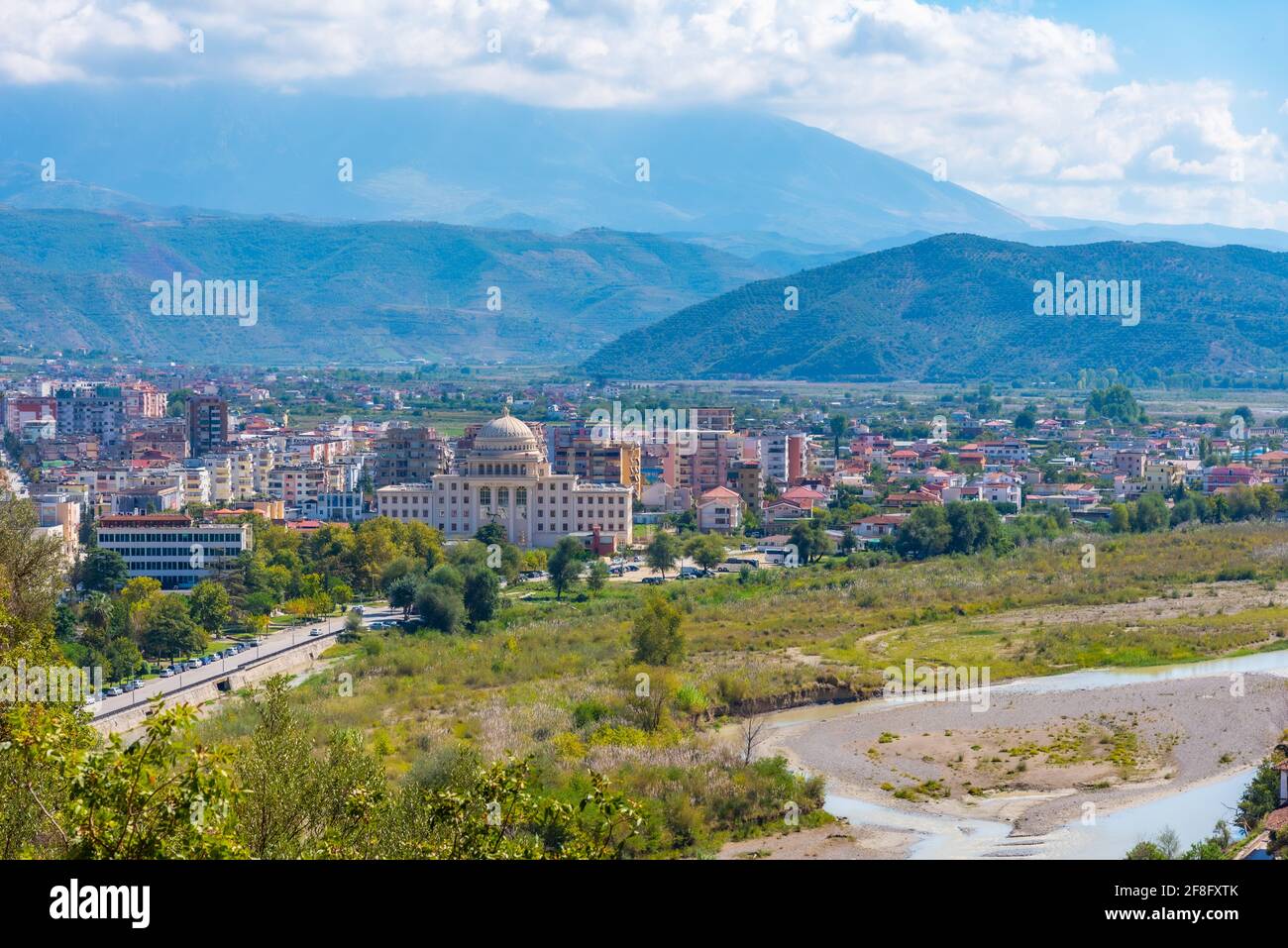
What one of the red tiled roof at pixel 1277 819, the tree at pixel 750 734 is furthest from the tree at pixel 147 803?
the tree at pixel 750 734

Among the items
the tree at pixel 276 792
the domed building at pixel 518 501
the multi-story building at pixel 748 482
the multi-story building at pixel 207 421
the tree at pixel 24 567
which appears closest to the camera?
the tree at pixel 276 792

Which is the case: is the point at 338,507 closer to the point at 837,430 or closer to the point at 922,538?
the point at 922,538

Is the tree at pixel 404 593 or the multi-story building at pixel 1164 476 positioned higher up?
the multi-story building at pixel 1164 476

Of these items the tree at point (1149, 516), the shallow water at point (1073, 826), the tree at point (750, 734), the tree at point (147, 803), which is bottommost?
the shallow water at point (1073, 826)

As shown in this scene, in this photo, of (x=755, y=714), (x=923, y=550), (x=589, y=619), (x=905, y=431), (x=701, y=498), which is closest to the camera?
(x=755, y=714)

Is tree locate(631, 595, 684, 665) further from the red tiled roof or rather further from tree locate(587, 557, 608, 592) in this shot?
the red tiled roof

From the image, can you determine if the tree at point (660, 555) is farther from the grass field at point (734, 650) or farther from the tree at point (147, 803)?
the tree at point (147, 803)

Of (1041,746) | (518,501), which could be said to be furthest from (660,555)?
(1041,746)
